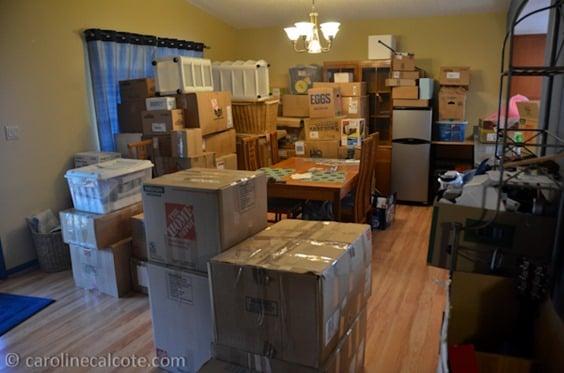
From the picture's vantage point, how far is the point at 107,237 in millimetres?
2998

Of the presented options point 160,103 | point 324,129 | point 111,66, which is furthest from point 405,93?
point 111,66

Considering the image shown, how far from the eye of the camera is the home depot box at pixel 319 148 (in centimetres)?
460

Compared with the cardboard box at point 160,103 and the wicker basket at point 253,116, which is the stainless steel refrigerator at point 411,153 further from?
the cardboard box at point 160,103

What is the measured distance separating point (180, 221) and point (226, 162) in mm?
2426

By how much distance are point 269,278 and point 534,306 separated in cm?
106

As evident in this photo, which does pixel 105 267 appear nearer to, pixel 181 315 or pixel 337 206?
pixel 181 315

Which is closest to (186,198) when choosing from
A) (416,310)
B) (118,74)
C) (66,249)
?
(416,310)

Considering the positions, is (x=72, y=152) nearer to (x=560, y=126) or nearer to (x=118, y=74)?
(x=118, y=74)

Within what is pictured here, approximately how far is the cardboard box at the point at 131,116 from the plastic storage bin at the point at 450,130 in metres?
3.23

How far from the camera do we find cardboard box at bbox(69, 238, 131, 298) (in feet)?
9.88

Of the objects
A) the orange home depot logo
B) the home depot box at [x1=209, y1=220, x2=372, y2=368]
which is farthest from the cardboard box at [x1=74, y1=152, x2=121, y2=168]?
the home depot box at [x1=209, y1=220, x2=372, y2=368]

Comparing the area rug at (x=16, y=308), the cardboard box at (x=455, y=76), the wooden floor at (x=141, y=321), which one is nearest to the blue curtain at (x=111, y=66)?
the wooden floor at (x=141, y=321)

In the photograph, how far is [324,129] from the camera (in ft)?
15.4

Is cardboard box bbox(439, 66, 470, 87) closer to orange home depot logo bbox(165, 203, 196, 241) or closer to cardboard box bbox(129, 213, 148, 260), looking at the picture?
cardboard box bbox(129, 213, 148, 260)
